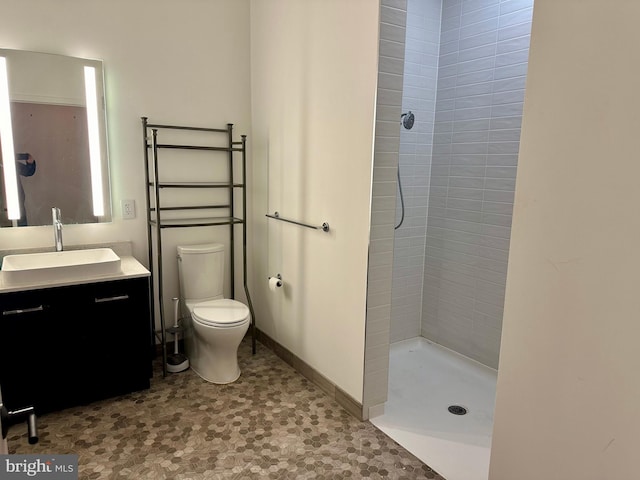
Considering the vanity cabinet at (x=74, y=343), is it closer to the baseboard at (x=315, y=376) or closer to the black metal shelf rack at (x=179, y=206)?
the black metal shelf rack at (x=179, y=206)

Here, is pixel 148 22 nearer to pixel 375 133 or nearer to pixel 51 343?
pixel 375 133

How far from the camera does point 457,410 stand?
2.52 m

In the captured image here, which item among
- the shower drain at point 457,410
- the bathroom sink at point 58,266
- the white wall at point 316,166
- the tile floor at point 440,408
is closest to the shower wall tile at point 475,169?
the tile floor at point 440,408

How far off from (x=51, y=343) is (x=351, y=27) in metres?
2.26

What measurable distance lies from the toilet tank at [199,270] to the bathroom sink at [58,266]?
1.59 ft

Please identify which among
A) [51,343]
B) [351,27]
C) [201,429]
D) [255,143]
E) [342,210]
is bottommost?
[201,429]

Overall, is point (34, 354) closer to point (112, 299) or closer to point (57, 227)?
point (112, 299)

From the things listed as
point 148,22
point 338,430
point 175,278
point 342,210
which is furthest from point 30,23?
point 338,430

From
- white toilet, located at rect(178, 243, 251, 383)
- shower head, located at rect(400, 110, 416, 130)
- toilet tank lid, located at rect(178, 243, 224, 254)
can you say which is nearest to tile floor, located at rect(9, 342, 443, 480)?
white toilet, located at rect(178, 243, 251, 383)

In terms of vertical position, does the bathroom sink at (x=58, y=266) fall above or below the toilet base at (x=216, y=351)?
above

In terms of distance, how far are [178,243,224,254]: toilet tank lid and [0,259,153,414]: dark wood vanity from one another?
1.63 feet

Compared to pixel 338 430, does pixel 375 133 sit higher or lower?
higher

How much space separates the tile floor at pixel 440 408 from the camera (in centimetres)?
210

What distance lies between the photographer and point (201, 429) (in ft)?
7.46
